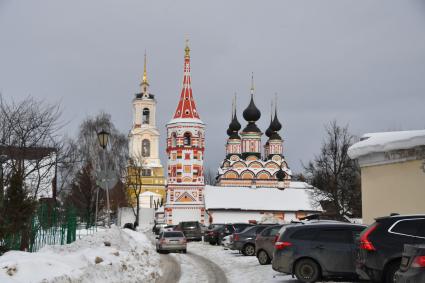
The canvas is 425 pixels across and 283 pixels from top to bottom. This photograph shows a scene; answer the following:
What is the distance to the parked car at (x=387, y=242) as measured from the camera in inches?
476

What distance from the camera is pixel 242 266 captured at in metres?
21.4

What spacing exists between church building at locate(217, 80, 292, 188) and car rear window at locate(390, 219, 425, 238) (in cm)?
7318

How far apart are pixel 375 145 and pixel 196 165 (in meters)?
52.3

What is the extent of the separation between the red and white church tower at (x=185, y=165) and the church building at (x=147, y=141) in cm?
2936

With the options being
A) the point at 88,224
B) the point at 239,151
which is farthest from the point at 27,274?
the point at 239,151

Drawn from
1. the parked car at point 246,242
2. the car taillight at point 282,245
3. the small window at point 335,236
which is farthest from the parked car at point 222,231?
the small window at point 335,236

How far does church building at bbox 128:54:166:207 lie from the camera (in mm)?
102312

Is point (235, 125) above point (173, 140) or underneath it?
above

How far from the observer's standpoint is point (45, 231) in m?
18.6

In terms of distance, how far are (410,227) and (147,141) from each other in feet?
304

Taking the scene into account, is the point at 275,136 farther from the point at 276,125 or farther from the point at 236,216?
the point at 236,216

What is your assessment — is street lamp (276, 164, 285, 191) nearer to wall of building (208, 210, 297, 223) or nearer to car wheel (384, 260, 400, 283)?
wall of building (208, 210, 297, 223)

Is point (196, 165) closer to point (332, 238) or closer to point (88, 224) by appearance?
point (88, 224)

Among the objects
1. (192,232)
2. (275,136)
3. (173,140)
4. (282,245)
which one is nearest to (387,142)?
(282,245)
